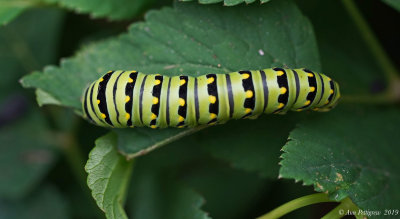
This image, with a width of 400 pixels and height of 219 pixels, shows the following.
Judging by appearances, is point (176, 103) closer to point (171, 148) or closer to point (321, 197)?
point (321, 197)

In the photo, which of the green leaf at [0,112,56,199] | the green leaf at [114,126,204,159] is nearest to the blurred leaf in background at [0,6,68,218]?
the green leaf at [0,112,56,199]

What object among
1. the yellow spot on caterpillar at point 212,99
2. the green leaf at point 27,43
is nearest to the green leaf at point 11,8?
the green leaf at point 27,43

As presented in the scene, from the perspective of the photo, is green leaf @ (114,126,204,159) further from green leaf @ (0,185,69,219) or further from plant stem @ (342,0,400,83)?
green leaf @ (0,185,69,219)

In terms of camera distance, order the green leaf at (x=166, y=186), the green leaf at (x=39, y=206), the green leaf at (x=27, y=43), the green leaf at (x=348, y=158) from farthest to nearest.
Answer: the green leaf at (x=27, y=43)
the green leaf at (x=39, y=206)
the green leaf at (x=166, y=186)
the green leaf at (x=348, y=158)

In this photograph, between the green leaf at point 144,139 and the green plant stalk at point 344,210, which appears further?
the green leaf at point 144,139
